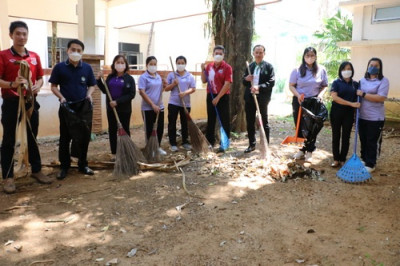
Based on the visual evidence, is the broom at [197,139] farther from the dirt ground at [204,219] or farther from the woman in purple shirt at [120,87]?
the woman in purple shirt at [120,87]

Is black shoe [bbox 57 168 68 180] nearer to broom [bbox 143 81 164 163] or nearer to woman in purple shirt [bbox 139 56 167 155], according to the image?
broom [bbox 143 81 164 163]

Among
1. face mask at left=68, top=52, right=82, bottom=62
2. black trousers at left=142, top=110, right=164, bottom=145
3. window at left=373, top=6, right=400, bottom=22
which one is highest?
window at left=373, top=6, right=400, bottom=22

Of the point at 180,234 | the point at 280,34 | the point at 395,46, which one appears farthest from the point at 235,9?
the point at 280,34

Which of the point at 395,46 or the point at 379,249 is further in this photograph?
the point at 395,46

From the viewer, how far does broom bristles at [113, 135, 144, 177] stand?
15.0 ft

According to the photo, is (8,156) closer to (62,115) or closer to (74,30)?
(62,115)

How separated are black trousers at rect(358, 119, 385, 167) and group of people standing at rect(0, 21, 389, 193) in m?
0.01

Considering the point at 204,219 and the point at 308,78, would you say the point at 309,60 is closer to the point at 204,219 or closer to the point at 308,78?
the point at 308,78

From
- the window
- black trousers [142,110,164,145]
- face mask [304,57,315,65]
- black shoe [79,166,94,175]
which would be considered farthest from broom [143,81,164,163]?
the window

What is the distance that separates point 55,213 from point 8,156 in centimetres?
103

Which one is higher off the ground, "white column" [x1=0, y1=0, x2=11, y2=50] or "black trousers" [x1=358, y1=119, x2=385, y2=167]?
"white column" [x1=0, y1=0, x2=11, y2=50]

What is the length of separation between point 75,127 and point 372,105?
3690 mm

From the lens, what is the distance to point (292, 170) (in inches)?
180

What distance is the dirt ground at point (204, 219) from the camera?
9.13 ft
